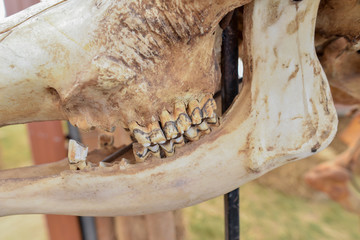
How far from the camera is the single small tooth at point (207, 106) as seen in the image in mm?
555

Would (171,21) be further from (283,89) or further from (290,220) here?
(290,220)

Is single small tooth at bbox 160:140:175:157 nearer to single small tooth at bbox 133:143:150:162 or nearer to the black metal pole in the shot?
single small tooth at bbox 133:143:150:162

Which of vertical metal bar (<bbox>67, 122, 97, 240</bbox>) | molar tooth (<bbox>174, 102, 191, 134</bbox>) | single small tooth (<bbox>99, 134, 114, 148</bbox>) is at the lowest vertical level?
vertical metal bar (<bbox>67, 122, 97, 240</bbox>)

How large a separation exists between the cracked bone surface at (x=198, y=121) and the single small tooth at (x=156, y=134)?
12 millimetres

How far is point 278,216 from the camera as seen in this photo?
1863mm

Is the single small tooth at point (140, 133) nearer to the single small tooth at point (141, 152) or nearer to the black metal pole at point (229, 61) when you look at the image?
the single small tooth at point (141, 152)

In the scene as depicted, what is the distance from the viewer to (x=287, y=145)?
552mm

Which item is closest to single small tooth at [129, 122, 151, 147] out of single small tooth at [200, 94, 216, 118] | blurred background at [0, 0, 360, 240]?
single small tooth at [200, 94, 216, 118]

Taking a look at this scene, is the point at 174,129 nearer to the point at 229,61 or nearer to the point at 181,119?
the point at 181,119

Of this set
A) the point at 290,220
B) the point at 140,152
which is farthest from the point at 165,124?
the point at 290,220

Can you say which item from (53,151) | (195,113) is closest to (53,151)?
(53,151)

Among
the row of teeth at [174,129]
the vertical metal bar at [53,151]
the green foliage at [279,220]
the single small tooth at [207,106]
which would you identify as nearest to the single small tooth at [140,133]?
the row of teeth at [174,129]

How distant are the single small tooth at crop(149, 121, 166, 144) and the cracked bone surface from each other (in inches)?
0.5

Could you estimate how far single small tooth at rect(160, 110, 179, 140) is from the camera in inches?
20.8
